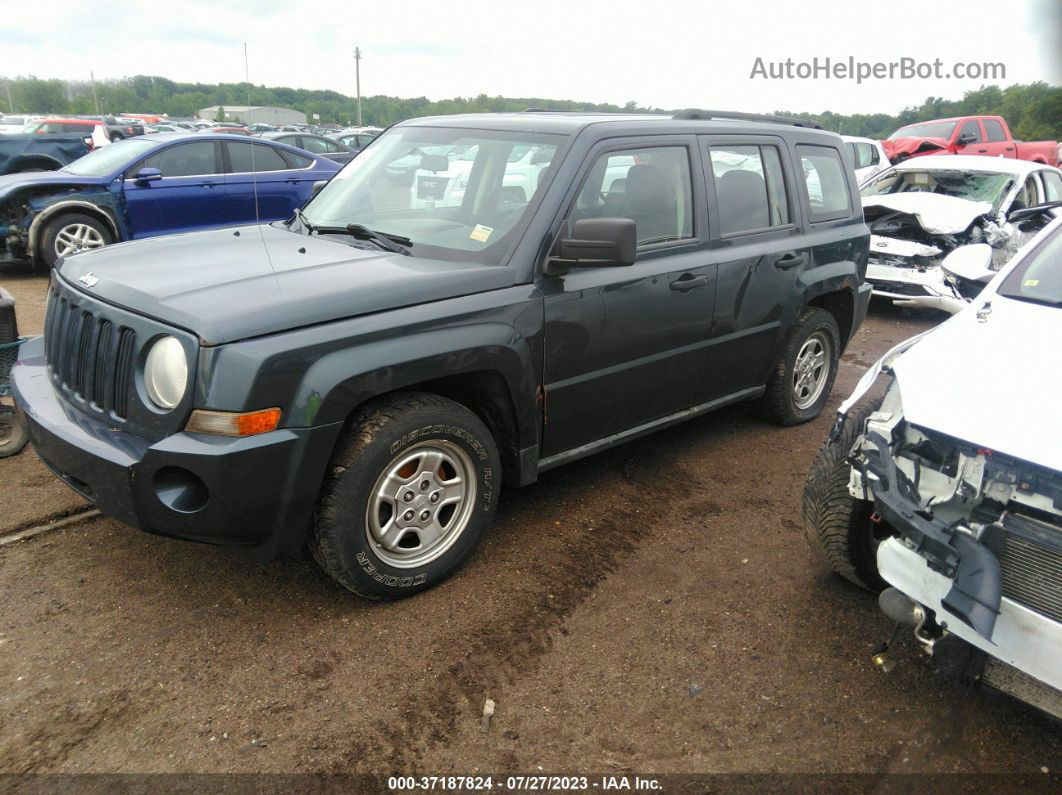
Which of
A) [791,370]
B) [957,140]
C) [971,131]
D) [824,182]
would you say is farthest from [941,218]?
[971,131]

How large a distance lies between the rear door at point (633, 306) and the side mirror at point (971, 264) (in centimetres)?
124

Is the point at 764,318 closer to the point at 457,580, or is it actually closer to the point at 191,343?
the point at 457,580

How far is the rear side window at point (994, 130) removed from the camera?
17.8 m

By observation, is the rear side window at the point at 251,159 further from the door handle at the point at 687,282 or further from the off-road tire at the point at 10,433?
the door handle at the point at 687,282

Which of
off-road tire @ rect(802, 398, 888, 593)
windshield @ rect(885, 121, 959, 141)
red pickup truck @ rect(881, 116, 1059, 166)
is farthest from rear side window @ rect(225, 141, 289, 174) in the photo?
windshield @ rect(885, 121, 959, 141)

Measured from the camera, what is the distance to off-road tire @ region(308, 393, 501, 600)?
9.74 ft

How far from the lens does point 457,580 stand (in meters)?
3.48

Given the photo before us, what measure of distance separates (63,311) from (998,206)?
9.63 m

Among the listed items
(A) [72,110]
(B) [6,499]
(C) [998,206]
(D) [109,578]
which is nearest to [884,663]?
(D) [109,578]

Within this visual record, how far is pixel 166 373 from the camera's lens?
9.18ft

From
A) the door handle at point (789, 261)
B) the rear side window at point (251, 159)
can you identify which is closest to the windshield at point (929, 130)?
the rear side window at point (251, 159)

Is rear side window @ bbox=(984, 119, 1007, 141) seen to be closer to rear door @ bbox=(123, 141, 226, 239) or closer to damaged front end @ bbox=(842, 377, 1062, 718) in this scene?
rear door @ bbox=(123, 141, 226, 239)

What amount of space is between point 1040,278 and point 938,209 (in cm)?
624

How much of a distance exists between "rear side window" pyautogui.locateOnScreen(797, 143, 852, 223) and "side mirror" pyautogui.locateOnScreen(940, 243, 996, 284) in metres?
0.95
